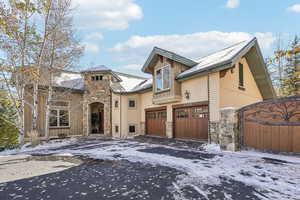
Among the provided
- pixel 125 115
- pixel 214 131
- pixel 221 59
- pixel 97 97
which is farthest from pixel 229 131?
pixel 97 97

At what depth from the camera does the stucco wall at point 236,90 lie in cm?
894

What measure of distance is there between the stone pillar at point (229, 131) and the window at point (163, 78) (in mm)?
4475

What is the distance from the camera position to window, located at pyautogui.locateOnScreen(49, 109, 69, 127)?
1357 cm

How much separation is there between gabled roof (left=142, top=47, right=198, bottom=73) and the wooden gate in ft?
16.0

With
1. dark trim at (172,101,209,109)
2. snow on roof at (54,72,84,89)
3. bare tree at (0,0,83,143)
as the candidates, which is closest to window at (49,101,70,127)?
snow on roof at (54,72,84,89)

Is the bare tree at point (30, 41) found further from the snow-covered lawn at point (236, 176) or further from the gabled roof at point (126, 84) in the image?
the snow-covered lawn at point (236, 176)

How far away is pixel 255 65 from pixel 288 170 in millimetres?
8635

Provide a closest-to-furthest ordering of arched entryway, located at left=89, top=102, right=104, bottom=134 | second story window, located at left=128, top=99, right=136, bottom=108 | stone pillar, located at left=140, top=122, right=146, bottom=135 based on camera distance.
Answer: stone pillar, located at left=140, top=122, right=146, bottom=135
second story window, located at left=128, top=99, right=136, bottom=108
arched entryway, located at left=89, top=102, right=104, bottom=134

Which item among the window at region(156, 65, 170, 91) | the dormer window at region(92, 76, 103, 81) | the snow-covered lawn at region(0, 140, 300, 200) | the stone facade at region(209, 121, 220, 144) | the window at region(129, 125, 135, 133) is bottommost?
the window at region(129, 125, 135, 133)

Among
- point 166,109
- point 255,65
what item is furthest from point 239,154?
point 255,65

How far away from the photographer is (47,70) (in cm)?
1148

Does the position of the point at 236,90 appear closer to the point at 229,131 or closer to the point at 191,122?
the point at 191,122

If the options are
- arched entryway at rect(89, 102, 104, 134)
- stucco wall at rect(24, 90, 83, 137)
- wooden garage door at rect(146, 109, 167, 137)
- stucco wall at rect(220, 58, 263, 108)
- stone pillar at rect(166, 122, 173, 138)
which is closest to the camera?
stucco wall at rect(220, 58, 263, 108)

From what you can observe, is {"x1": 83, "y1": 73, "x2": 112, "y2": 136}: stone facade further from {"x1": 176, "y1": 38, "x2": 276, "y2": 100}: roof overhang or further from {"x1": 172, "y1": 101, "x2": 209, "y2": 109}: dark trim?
{"x1": 176, "y1": 38, "x2": 276, "y2": 100}: roof overhang
